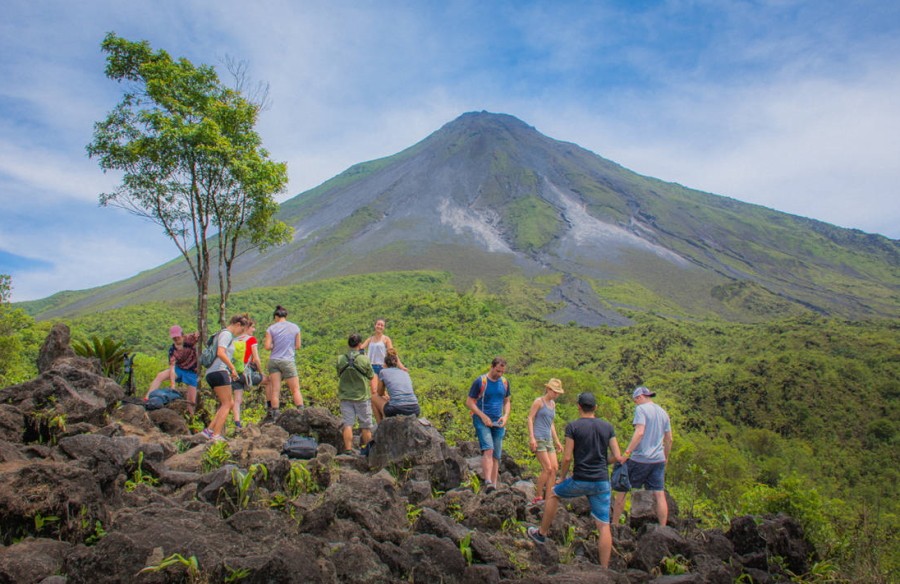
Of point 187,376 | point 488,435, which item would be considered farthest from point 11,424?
point 488,435

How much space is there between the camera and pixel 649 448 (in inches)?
245

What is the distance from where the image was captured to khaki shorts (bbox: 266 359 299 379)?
8.55 m

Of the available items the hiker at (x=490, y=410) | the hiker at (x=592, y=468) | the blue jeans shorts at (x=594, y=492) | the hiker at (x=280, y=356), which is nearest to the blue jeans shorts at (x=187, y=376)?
the hiker at (x=280, y=356)

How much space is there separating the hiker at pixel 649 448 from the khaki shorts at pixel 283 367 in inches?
203

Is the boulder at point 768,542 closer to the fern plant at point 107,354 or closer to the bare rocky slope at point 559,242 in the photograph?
the fern plant at point 107,354

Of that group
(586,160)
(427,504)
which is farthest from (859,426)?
(586,160)

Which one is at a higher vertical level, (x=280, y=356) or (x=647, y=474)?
(x=280, y=356)

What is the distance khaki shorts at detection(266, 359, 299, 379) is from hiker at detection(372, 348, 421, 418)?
6.12 feet

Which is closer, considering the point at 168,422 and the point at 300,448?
the point at 300,448

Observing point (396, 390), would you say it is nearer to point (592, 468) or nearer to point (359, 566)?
point (592, 468)

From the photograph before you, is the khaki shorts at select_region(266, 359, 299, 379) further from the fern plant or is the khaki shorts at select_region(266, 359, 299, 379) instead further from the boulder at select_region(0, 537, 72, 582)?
the boulder at select_region(0, 537, 72, 582)

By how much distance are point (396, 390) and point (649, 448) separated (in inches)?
126

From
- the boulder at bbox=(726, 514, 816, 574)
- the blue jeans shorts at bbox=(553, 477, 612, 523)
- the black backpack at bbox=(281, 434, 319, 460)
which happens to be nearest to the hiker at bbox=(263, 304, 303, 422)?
the black backpack at bbox=(281, 434, 319, 460)

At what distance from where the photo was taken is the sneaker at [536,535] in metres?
5.33
